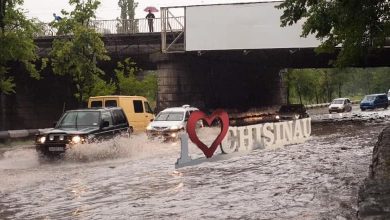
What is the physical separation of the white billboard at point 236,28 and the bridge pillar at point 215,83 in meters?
2.12

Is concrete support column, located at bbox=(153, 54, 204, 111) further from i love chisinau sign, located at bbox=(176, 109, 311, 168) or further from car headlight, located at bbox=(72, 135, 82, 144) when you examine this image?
car headlight, located at bbox=(72, 135, 82, 144)

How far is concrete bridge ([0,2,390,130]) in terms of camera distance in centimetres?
3312

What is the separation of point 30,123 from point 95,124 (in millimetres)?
27516

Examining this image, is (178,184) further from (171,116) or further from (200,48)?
(200,48)

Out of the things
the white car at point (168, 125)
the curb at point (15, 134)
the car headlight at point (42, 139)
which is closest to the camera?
the car headlight at point (42, 139)

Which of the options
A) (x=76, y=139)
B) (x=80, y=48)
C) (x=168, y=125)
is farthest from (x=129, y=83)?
(x=76, y=139)

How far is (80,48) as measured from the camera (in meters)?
29.6

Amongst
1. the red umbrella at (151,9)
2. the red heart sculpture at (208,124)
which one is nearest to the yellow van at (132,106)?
the red heart sculpture at (208,124)

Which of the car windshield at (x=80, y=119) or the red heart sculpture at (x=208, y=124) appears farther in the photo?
the car windshield at (x=80, y=119)

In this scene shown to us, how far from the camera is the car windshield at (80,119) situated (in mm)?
16878

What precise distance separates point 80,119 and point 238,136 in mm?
5446

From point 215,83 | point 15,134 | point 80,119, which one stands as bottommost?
point 15,134

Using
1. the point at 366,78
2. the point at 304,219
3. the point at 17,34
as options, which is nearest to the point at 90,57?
the point at 17,34

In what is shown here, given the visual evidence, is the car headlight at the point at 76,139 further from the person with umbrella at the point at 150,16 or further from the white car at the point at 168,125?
the person with umbrella at the point at 150,16
